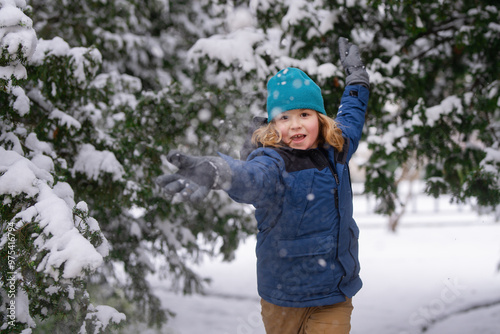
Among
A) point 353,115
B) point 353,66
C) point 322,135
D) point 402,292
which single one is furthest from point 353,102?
point 402,292

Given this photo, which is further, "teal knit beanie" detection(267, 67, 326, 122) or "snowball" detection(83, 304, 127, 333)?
"snowball" detection(83, 304, 127, 333)

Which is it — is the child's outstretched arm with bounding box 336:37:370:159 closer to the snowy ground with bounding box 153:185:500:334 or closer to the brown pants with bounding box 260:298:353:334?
the brown pants with bounding box 260:298:353:334

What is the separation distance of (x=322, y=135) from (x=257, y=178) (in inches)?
27.1

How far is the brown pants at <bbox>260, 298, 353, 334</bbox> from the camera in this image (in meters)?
2.18

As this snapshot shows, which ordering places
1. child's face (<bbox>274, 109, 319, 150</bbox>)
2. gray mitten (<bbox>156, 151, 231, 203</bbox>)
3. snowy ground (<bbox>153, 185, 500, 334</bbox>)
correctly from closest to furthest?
gray mitten (<bbox>156, 151, 231, 203</bbox>)
child's face (<bbox>274, 109, 319, 150</bbox>)
snowy ground (<bbox>153, 185, 500, 334</bbox>)

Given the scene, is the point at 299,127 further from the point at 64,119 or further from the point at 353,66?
the point at 64,119

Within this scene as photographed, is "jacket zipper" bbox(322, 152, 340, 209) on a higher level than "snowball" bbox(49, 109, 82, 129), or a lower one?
higher

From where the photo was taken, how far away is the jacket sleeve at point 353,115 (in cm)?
245

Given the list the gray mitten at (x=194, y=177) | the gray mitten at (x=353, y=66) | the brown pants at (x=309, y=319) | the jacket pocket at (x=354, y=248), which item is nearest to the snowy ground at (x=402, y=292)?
the gray mitten at (x=353, y=66)

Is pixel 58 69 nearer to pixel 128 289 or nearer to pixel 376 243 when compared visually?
pixel 128 289

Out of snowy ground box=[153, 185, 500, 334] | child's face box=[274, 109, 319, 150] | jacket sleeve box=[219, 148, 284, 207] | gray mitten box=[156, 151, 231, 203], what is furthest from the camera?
snowy ground box=[153, 185, 500, 334]

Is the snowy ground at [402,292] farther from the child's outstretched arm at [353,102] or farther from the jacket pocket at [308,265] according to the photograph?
the jacket pocket at [308,265]

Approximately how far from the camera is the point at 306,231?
6.89ft

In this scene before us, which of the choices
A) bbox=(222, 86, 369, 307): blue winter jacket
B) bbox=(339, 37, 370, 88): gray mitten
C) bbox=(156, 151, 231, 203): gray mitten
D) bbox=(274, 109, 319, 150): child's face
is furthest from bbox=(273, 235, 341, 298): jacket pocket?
bbox=(339, 37, 370, 88): gray mitten
